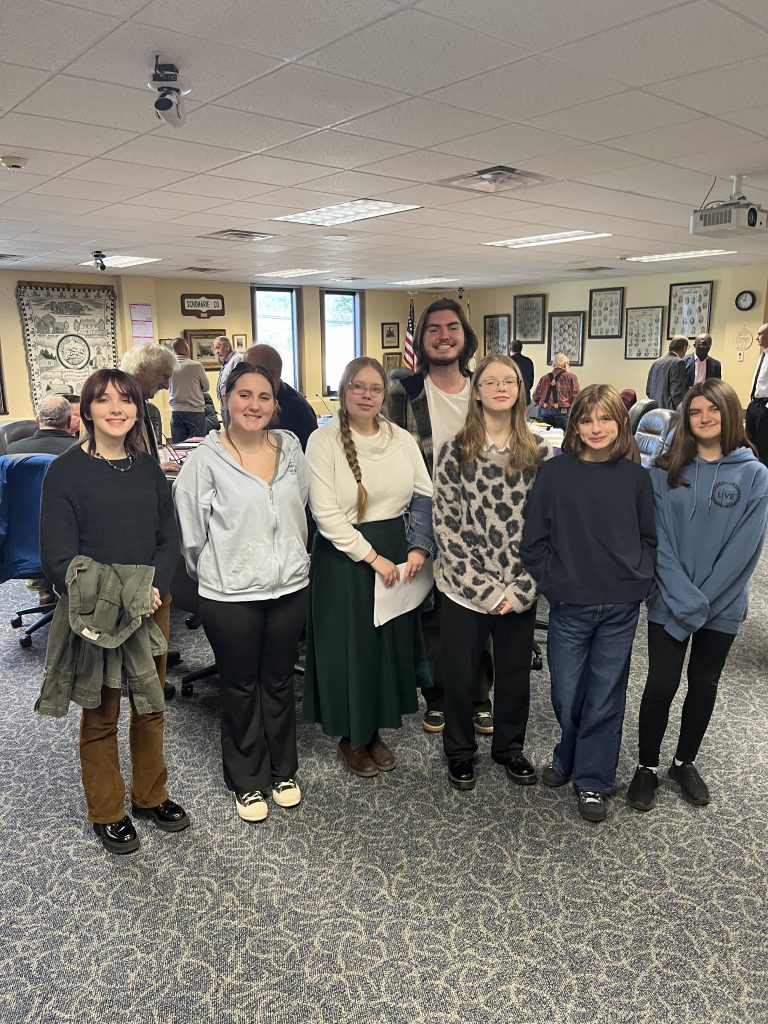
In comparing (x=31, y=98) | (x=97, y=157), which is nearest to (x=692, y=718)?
(x=31, y=98)

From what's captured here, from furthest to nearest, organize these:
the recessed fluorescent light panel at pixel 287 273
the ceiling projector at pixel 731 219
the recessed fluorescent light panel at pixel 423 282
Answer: the recessed fluorescent light panel at pixel 423 282 < the recessed fluorescent light panel at pixel 287 273 < the ceiling projector at pixel 731 219

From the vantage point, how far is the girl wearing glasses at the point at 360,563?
2578mm

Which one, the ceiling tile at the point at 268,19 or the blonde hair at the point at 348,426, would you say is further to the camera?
the blonde hair at the point at 348,426

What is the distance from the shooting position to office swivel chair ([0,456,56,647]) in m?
3.69

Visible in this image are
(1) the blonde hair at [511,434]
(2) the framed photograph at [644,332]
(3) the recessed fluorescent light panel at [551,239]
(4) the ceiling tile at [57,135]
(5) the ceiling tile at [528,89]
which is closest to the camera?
(1) the blonde hair at [511,434]

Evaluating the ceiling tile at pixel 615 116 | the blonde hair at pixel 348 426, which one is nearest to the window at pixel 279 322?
the ceiling tile at pixel 615 116

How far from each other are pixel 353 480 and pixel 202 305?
9809 mm

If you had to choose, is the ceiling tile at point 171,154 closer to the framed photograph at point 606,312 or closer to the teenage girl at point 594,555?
the teenage girl at point 594,555

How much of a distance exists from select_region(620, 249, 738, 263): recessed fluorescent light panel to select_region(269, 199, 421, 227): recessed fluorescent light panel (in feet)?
14.4

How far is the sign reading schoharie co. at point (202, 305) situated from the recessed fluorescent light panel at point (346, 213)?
5519 mm

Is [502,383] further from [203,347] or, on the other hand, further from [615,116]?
[203,347]

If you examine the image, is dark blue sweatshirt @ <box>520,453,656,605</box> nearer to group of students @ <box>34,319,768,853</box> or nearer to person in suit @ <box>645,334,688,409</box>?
group of students @ <box>34,319,768,853</box>

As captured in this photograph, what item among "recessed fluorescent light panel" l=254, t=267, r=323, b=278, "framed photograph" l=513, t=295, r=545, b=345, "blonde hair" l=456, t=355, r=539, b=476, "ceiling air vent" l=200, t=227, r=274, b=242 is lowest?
"blonde hair" l=456, t=355, r=539, b=476

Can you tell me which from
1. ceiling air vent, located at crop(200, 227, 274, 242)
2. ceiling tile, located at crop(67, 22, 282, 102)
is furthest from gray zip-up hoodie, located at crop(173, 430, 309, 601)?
ceiling air vent, located at crop(200, 227, 274, 242)
